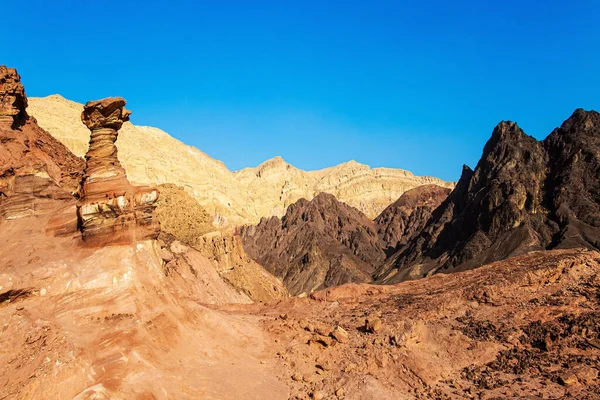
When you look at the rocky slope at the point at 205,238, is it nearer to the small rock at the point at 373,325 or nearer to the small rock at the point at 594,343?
the small rock at the point at 373,325

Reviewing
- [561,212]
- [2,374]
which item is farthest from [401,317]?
[561,212]

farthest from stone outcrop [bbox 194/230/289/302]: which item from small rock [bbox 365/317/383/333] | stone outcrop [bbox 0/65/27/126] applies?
small rock [bbox 365/317/383/333]

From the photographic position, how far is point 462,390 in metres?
16.3

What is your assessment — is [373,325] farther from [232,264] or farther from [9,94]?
[232,264]

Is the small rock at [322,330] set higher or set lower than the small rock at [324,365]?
higher

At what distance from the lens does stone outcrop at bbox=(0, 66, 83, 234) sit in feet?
55.3

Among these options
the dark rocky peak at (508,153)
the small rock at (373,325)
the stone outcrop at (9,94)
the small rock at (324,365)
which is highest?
the dark rocky peak at (508,153)

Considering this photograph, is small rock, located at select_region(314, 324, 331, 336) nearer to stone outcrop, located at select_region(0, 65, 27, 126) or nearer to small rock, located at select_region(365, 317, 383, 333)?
small rock, located at select_region(365, 317, 383, 333)

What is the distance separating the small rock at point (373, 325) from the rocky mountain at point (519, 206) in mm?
68114

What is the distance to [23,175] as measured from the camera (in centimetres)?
1712

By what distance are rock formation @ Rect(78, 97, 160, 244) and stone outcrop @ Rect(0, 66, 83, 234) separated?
827mm

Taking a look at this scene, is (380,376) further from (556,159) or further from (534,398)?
(556,159)

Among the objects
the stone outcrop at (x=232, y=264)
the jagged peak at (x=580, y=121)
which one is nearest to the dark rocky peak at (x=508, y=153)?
the jagged peak at (x=580, y=121)

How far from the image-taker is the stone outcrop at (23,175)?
16.8m
